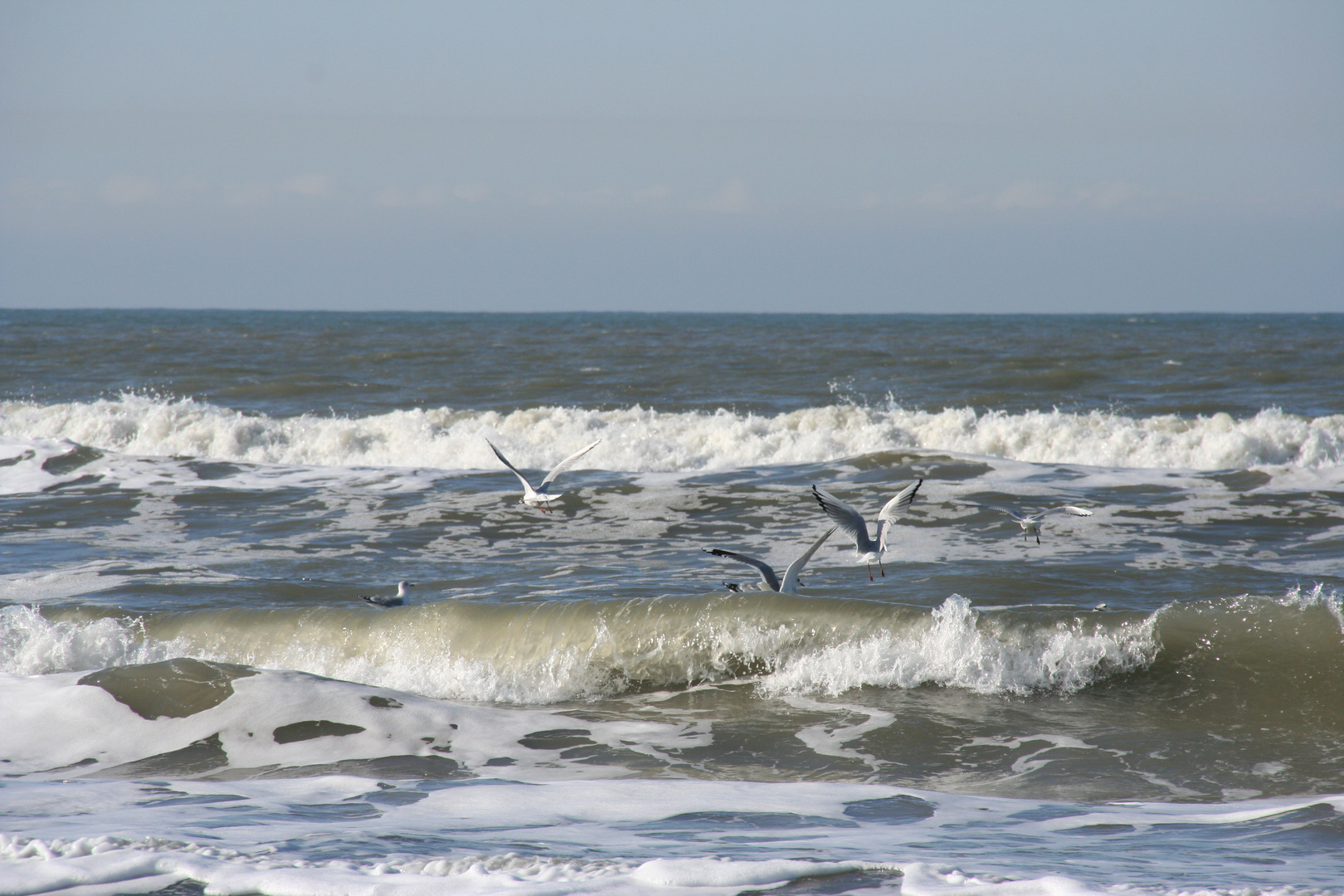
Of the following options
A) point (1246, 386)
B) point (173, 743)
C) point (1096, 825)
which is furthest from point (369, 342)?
point (1096, 825)

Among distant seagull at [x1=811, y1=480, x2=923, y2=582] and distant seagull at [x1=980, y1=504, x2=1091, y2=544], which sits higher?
distant seagull at [x1=811, y1=480, x2=923, y2=582]

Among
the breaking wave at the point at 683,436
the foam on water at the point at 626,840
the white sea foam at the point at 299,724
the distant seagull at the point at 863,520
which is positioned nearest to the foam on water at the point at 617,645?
the distant seagull at the point at 863,520

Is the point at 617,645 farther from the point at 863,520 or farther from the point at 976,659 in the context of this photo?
the point at 976,659

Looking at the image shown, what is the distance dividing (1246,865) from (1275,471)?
36.6 ft

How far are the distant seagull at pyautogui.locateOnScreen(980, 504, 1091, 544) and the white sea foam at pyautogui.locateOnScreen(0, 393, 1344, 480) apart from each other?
4.81m

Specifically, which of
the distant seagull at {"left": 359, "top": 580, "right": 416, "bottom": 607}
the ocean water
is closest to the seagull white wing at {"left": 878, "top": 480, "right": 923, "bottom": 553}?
the ocean water

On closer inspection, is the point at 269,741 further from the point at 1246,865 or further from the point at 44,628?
the point at 1246,865

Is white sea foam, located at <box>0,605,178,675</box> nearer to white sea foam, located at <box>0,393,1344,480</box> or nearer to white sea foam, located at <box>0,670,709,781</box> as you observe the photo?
white sea foam, located at <box>0,670,709,781</box>

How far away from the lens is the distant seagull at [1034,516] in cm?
1023

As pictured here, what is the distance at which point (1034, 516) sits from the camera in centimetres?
1199

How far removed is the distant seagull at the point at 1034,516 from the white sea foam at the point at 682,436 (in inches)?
189

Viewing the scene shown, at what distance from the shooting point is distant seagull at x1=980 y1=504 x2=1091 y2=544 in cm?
1023

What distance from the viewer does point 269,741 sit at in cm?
665

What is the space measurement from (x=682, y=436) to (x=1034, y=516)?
8958 mm
